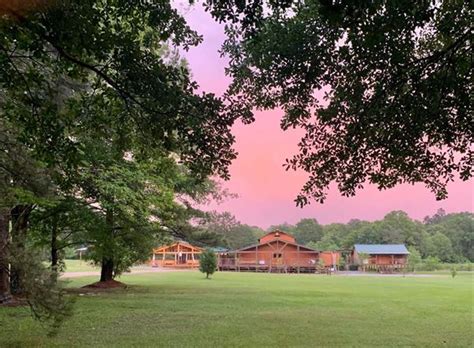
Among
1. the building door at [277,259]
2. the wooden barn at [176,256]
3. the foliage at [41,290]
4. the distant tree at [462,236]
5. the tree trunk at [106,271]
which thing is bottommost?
the foliage at [41,290]

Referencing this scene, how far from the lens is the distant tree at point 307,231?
320 feet

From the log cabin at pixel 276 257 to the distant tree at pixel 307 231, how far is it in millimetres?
39056

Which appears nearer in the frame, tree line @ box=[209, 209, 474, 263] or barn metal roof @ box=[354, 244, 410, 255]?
barn metal roof @ box=[354, 244, 410, 255]

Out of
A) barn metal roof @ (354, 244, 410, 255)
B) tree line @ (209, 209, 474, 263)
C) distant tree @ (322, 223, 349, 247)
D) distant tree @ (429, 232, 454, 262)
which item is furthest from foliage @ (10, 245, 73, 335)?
distant tree @ (322, 223, 349, 247)

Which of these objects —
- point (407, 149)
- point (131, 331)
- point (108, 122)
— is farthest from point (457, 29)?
point (131, 331)

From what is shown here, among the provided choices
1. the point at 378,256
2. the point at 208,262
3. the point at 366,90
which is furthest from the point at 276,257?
the point at 366,90

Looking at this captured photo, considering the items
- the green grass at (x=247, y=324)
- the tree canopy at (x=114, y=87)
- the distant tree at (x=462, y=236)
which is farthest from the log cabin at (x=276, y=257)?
the tree canopy at (x=114, y=87)

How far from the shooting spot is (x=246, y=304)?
16828 mm

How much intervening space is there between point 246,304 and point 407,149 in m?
11.6

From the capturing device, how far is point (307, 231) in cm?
9881

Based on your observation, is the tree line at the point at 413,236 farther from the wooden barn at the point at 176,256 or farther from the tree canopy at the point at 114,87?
the tree canopy at the point at 114,87

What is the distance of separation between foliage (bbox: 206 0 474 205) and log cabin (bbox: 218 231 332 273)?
5008 centimetres

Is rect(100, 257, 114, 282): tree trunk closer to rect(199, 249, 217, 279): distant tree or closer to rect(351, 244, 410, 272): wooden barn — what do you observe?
rect(199, 249, 217, 279): distant tree

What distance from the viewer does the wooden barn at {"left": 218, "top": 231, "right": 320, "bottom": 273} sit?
5644 centimetres
